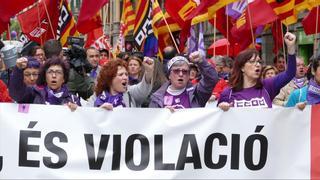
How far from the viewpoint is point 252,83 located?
19.8 feet

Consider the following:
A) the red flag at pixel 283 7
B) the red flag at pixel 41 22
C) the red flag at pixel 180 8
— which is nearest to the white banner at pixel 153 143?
the red flag at pixel 283 7

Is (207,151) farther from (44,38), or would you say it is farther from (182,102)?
(44,38)

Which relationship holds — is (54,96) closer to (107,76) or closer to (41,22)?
(107,76)

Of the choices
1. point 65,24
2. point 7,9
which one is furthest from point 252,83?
point 65,24

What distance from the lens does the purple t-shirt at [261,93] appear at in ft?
19.3

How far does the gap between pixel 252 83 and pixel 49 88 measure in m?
1.68

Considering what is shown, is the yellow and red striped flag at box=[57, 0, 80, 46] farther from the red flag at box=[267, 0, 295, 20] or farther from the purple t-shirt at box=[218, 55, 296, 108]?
the purple t-shirt at box=[218, 55, 296, 108]

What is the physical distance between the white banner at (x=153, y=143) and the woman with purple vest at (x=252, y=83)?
1.01 ft

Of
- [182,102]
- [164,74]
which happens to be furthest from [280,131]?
[164,74]

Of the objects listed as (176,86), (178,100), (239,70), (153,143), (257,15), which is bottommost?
(153,143)

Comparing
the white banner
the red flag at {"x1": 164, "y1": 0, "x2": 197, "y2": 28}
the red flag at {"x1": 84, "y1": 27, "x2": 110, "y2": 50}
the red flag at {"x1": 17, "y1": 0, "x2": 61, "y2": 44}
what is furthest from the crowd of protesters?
the red flag at {"x1": 84, "y1": 27, "x2": 110, "y2": 50}

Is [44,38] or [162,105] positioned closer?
[162,105]

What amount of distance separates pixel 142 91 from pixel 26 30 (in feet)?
18.6

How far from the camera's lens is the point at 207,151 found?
5.63 m
